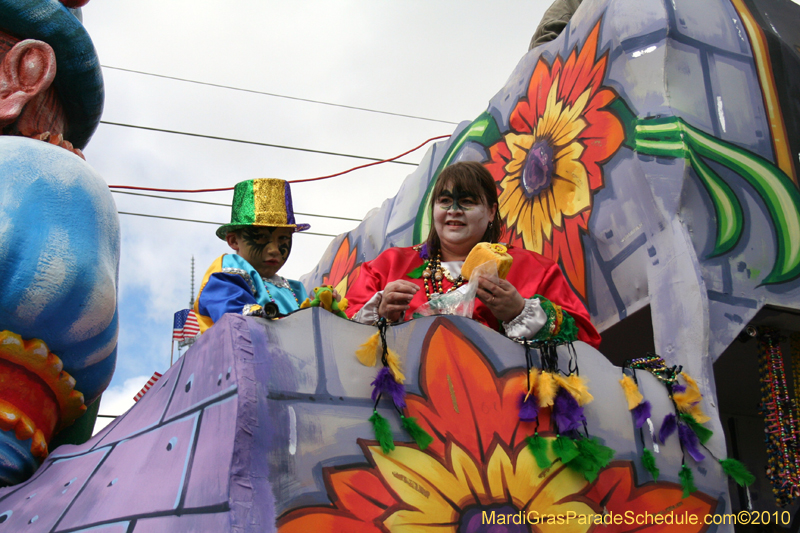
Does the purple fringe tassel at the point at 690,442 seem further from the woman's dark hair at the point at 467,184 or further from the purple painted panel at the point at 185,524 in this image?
the purple painted panel at the point at 185,524

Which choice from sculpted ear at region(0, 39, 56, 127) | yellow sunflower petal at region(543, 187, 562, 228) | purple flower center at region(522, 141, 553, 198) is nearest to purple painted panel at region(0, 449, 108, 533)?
sculpted ear at region(0, 39, 56, 127)

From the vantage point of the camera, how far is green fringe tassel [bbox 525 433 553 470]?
72.0 inches

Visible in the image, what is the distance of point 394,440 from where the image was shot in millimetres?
1713

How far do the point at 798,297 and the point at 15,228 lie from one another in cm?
279

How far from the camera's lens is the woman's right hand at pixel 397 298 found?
198cm

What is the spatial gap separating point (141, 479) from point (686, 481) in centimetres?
151

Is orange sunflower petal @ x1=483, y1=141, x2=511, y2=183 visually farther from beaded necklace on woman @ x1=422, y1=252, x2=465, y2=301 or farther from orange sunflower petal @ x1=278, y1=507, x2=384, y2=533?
orange sunflower petal @ x1=278, y1=507, x2=384, y2=533

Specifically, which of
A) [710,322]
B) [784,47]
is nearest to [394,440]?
[710,322]

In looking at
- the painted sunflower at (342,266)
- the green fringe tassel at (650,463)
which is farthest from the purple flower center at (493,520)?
the painted sunflower at (342,266)

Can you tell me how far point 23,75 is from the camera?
97.9 inches

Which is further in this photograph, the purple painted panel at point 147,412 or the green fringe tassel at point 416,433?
the purple painted panel at point 147,412

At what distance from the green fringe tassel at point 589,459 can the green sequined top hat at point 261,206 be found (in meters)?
1.43

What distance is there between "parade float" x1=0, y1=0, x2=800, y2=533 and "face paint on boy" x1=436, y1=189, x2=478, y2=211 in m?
0.65

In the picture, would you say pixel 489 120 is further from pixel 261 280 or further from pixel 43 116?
pixel 43 116
